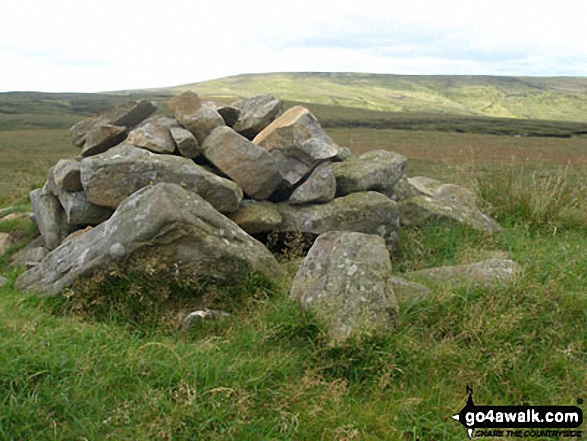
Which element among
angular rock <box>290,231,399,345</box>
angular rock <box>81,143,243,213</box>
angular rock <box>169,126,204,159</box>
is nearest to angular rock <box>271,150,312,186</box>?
angular rock <box>81,143,243,213</box>

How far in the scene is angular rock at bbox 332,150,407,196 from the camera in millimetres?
8766

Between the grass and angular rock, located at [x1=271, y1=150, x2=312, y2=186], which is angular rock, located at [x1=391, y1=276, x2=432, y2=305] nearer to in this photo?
the grass

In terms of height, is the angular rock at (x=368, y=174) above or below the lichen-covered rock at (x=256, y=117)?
below

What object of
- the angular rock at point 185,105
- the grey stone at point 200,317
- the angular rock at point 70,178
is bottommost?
the grey stone at point 200,317

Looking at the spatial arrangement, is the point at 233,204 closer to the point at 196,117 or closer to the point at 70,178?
the point at 196,117

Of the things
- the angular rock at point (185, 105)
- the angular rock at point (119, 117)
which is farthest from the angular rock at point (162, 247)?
the angular rock at point (119, 117)

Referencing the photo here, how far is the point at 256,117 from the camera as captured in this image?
9898 mm

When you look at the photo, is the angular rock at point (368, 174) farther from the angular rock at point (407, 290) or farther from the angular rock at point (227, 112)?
the angular rock at point (407, 290)

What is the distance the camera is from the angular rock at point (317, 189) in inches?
326

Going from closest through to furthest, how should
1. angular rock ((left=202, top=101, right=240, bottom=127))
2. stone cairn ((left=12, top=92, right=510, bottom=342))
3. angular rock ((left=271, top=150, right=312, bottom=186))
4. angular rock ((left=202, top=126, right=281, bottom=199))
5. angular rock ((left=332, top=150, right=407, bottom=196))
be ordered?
stone cairn ((left=12, top=92, right=510, bottom=342)), angular rock ((left=202, top=126, right=281, bottom=199)), angular rock ((left=271, top=150, right=312, bottom=186)), angular rock ((left=332, top=150, right=407, bottom=196)), angular rock ((left=202, top=101, right=240, bottom=127))

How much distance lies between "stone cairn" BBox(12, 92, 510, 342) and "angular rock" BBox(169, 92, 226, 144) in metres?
0.02

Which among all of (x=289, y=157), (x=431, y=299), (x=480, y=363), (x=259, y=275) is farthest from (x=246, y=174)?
(x=480, y=363)

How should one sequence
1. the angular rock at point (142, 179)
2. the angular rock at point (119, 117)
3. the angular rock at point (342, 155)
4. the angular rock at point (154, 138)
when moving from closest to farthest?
the angular rock at point (142, 179) < the angular rock at point (154, 138) < the angular rock at point (342, 155) < the angular rock at point (119, 117)

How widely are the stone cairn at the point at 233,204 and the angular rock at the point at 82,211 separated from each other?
2 centimetres
